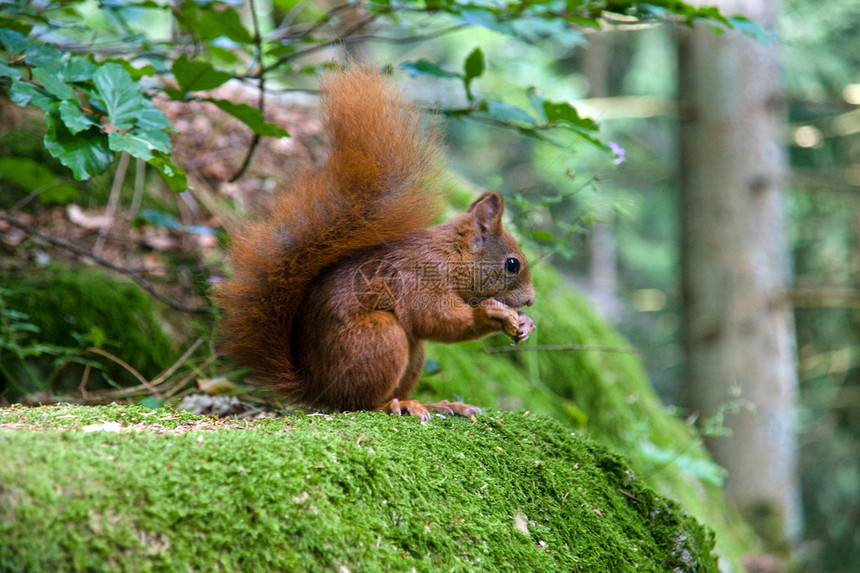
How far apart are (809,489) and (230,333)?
313 inches

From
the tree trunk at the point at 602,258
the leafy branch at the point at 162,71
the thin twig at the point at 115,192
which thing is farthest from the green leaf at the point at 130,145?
the tree trunk at the point at 602,258

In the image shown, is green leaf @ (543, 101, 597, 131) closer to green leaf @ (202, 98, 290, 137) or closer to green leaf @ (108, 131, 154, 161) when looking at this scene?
green leaf @ (202, 98, 290, 137)

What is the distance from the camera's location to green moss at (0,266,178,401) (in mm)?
2816

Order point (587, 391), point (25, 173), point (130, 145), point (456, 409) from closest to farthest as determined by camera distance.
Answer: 1. point (130, 145)
2. point (456, 409)
3. point (25, 173)
4. point (587, 391)

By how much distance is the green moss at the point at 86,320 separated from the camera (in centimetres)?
282

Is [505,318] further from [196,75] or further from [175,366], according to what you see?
[175,366]

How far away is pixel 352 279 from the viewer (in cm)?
214

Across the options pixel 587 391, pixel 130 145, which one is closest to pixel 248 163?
pixel 130 145

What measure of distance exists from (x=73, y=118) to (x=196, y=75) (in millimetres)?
439

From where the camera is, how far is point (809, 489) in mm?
7852

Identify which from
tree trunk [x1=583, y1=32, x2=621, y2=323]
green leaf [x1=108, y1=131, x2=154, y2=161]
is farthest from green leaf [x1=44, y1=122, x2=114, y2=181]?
tree trunk [x1=583, y1=32, x2=621, y2=323]

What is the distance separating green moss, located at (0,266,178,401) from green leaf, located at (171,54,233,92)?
3.94ft

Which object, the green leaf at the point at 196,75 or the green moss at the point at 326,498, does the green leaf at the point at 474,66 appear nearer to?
the green leaf at the point at 196,75

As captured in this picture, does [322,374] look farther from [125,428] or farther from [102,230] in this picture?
[102,230]
